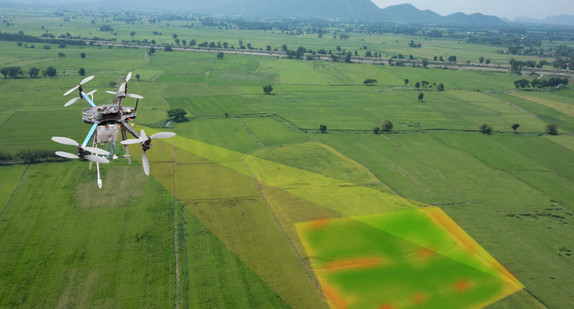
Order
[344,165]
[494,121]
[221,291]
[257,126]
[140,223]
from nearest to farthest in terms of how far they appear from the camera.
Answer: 1. [221,291]
2. [140,223]
3. [344,165]
4. [257,126]
5. [494,121]

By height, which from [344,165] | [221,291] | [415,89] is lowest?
[221,291]

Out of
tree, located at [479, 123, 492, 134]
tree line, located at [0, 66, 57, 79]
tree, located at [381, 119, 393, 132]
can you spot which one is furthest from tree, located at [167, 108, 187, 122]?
tree, located at [479, 123, 492, 134]

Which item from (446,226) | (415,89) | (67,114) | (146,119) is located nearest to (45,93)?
(67,114)

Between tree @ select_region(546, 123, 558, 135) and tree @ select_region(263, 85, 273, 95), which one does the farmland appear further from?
tree @ select_region(263, 85, 273, 95)

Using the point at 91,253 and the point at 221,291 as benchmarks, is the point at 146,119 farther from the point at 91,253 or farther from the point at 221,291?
the point at 221,291

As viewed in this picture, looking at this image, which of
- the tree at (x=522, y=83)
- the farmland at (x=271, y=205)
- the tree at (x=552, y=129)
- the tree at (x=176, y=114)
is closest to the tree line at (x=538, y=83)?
the tree at (x=522, y=83)
